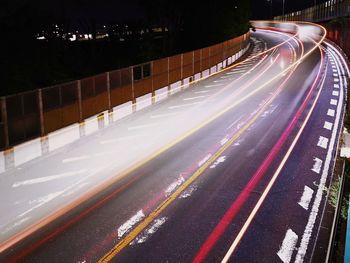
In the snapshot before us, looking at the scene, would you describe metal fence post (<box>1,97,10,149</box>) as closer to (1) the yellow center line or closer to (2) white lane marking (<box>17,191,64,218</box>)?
(2) white lane marking (<box>17,191,64,218</box>)

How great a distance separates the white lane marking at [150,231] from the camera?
979 centimetres

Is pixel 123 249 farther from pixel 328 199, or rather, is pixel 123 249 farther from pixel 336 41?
pixel 336 41

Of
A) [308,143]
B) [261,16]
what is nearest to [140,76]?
[308,143]

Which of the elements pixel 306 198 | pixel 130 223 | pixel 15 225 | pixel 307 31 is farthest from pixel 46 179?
pixel 307 31

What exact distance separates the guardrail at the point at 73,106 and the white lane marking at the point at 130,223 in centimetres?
588

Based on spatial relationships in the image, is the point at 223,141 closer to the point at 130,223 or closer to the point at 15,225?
the point at 130,223

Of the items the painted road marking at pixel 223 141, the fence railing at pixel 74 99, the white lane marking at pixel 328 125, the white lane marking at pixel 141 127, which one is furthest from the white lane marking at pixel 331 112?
the fence railing at pixel 74 99

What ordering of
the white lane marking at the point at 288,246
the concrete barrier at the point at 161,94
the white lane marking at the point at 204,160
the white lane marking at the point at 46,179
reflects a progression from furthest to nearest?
the concrete barrier at the point at 161,94
the white lane marking at the point at 204,160
the white lane marking at the point at 46,179
the white lane marking at the point at 288,246

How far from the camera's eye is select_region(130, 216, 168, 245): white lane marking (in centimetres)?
979

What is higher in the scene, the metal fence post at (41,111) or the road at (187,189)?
the metal fence post at (41,111)

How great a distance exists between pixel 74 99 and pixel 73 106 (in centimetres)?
32

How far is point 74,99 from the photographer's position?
18.3m

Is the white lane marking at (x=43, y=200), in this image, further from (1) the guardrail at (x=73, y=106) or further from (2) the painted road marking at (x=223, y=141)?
(2) the painted road marking at (x=223, y=141)

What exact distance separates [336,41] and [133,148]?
47532 millimetres
